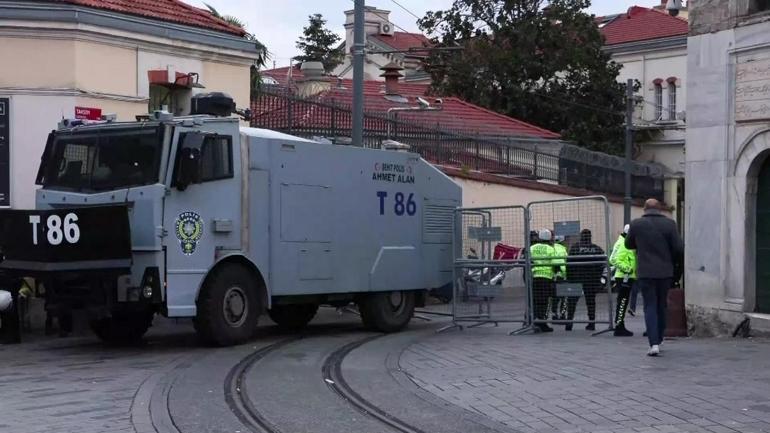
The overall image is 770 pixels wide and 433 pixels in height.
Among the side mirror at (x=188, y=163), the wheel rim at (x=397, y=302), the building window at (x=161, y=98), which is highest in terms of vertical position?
the building window at (x=161, y=98)

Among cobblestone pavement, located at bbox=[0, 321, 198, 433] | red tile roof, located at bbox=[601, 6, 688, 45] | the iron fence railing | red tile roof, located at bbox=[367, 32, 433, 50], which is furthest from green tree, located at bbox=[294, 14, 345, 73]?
cobblestone pavement, located at bbox=[0, 321, 198, 433]

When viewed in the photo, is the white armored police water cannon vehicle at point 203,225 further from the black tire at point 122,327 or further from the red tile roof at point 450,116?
the red tile roof at point 450,116

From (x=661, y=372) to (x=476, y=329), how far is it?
6296 mm

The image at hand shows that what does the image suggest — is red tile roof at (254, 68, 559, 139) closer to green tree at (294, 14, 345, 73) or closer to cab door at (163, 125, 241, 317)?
cab door at (163, 125, 241, 317)

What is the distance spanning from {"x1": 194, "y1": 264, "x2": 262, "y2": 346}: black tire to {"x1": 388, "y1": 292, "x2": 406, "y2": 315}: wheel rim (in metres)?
3.04

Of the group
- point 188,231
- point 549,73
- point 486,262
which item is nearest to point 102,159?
point 188,231

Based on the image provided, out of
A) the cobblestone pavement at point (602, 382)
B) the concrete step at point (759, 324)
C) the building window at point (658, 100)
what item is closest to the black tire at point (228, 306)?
the cobblestone pavement at point (602, 382)

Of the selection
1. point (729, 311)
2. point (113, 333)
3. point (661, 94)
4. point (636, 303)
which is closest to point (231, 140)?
point (113, 333)

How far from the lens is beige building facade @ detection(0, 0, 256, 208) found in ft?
54.9

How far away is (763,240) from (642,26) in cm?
4218

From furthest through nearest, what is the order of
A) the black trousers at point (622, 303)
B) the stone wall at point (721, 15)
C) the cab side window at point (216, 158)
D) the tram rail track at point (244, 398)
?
the black trousers at point (622, 303) < the stone wall at point (721, 15) < the cab side window at point (216, 158) < the tram rail track at point (244, 398)

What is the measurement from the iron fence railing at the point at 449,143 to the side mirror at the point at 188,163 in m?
5.43

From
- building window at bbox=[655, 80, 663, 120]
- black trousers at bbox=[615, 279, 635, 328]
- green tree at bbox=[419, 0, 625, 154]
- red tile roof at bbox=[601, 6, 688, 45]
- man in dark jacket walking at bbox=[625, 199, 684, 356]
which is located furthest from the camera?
red tile roof at bbox=[601, 6, 688, 45]

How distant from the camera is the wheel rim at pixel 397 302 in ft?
55.8
